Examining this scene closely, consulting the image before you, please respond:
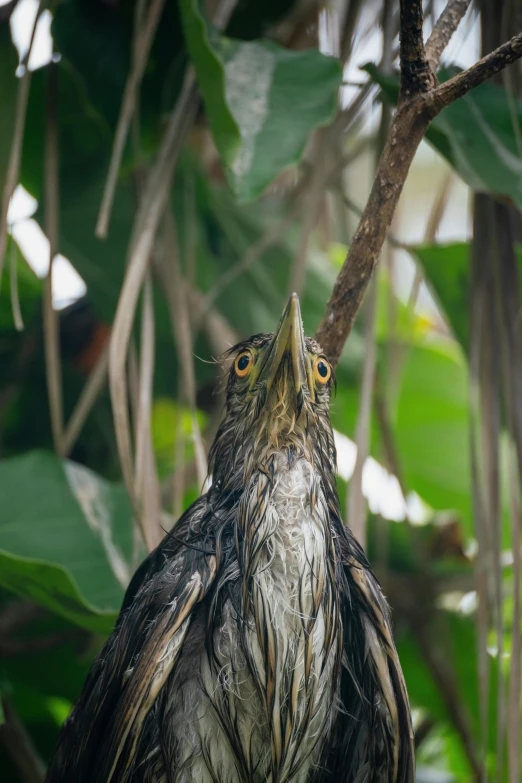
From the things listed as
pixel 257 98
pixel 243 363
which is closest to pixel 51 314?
pixel 243 363

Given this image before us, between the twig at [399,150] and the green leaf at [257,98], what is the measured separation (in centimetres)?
23

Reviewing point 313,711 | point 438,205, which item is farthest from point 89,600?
point 438,205

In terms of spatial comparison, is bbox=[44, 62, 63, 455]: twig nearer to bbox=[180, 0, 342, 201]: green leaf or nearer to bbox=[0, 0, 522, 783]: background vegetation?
bbox=[0, 0, 522, 783]: background vegetation

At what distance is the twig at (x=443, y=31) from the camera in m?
1.32

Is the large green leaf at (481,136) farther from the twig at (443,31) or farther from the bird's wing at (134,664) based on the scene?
the bird's wing at (134,664)

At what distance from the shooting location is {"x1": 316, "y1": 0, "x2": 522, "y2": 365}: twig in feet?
4.00

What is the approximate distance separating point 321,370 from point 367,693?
529 mm

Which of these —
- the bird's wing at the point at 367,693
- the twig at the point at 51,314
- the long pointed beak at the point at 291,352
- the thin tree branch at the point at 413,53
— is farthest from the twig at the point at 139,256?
the thin tree branch at the point at 413,53

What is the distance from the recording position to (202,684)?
1.38m

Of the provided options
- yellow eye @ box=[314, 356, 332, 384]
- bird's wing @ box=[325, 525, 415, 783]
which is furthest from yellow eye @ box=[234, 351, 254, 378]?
bird's wing @ box=[325, 525, 415, 783]

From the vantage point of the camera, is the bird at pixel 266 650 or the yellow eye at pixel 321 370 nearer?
the bird at pixel 266 650

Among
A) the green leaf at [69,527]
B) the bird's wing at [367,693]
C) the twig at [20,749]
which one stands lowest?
the twig at [20,749]

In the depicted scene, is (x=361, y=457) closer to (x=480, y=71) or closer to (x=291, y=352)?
(x=291, y=352)

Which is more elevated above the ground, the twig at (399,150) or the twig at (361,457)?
the twig at (399,150)
